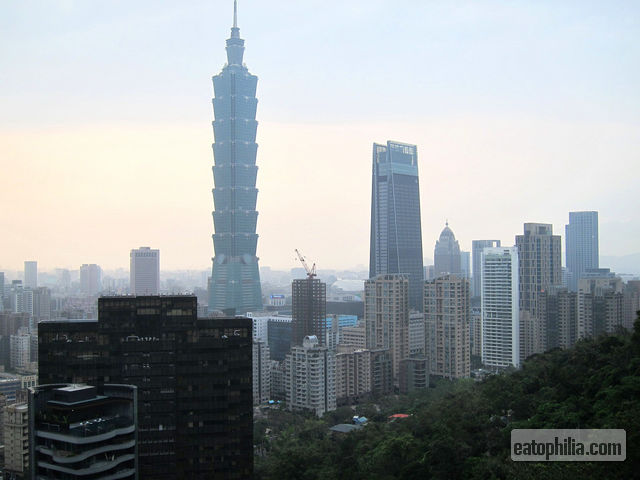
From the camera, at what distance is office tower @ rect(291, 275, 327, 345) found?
87.6 feet

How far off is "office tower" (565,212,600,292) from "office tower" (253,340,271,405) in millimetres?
24689

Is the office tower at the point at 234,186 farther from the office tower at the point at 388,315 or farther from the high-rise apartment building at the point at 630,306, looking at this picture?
the high-rise apartment building at the point at 630,306

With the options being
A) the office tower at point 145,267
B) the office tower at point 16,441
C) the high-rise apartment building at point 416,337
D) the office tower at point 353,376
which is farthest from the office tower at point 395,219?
the office tower at point 16,441

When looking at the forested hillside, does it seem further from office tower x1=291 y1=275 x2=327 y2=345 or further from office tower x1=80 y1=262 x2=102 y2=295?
office tower x1=80 y1=262 x2=102 y2=295

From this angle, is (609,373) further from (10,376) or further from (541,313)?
(10,376)

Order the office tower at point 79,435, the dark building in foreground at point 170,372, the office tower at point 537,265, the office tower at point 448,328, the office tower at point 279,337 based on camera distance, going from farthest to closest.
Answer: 1. the office tower at point 279,337
2. the office tower at point 537,265
3. the office tower at point 448,328
4. the dark building in foreground at point 170,372
5. the office tower at point 79,435

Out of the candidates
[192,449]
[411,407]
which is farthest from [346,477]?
[411,407]

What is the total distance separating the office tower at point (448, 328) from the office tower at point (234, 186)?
2117cm

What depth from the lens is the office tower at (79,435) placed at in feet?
26.9

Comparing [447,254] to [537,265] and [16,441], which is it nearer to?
[537,265]

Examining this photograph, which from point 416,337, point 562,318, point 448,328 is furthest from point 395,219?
point 448,328

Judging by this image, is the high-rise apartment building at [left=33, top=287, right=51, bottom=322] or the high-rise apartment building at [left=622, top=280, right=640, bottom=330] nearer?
the high-rise apartment building at [left=622, top=280, right=640, bottom=330]

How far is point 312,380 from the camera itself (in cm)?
2003

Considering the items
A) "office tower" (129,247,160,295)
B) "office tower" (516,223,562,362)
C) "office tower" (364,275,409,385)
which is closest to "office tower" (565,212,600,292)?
"office tower" (516,223,562,362)
